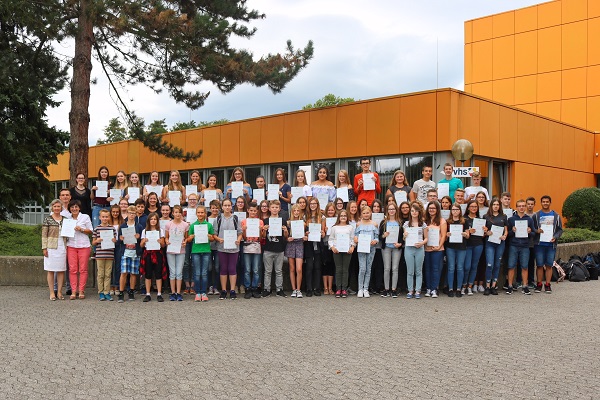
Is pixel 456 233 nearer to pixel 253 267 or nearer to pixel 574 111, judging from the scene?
pixel 253 267

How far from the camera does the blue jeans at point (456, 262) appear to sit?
10391 mm

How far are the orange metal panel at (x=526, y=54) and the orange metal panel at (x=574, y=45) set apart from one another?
5.24ft

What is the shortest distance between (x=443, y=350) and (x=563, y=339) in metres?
1.70

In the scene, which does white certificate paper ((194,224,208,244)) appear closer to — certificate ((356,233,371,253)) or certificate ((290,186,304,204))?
certificate ((290,186,304,204))

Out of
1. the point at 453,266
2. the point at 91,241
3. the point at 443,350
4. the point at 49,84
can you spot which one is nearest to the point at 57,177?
the point at 49,84

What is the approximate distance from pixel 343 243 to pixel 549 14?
88.4 ft

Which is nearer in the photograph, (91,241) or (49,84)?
(91,241)

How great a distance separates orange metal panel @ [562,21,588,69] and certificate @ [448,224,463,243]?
79.3 ft

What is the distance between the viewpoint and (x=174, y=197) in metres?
11.0

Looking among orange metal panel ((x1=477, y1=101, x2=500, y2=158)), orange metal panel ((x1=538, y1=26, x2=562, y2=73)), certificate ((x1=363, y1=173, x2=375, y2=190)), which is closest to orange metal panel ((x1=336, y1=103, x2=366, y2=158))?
orange metal panel ((x1=477, y1=101, x2=500, y2=158))

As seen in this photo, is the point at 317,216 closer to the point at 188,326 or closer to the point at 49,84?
the point at 188,326

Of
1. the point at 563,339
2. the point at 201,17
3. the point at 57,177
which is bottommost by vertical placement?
the point at 563,339

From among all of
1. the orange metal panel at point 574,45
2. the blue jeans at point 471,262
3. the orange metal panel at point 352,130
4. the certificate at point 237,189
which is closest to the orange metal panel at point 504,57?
the orange metal panel at point 574,45

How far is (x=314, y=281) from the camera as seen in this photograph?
34.8ft
